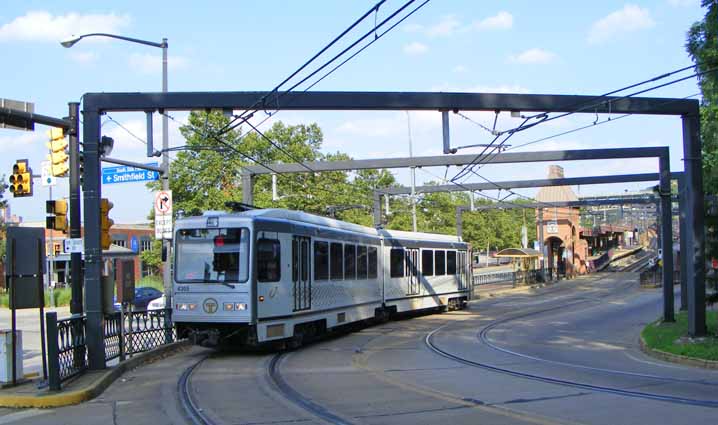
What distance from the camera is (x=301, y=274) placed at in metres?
17.5

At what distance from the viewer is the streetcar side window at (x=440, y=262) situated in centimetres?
2889

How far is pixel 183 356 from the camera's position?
16.6m

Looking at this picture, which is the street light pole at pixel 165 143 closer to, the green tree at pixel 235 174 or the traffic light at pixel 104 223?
the traffic light at pixel 104 223

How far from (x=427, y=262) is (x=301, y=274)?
37.3 ft

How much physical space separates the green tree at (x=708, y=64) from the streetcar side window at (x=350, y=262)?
10.4 metres

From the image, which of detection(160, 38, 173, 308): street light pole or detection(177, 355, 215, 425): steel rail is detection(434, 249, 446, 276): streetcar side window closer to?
detection(160, 38, 173, 308): street light pole

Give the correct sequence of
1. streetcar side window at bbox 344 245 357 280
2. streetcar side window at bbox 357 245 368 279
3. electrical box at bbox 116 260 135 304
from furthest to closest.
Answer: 1. streetcar side window at bbox 357 245 368 279
2. streetcar side window at bbox 344 245 357 280
3. electrical box at bbox 116 260 135 304

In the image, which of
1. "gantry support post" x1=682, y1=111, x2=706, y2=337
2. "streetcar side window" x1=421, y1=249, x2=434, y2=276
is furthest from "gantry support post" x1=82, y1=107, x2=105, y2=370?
"streetcar side window" x1=421, y1=249, x2=434, y2=276

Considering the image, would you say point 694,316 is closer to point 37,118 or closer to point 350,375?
point 350,375

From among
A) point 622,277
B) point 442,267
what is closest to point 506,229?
point 622,277

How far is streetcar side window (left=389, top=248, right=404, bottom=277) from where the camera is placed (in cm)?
2470

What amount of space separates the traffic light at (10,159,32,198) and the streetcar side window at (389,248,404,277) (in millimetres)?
13368

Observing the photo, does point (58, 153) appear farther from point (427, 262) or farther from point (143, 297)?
point (143, 297)

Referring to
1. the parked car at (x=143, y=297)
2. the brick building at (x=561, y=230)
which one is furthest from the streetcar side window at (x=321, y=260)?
the brick building at (x=561, y=230)
